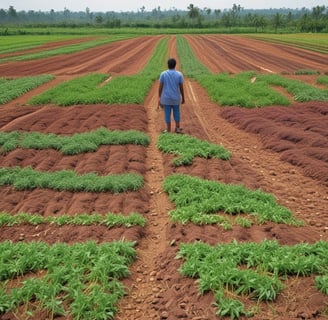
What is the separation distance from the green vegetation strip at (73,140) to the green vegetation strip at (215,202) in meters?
2.97

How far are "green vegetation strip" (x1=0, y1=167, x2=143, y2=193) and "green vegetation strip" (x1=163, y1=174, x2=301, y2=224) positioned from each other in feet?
2.57

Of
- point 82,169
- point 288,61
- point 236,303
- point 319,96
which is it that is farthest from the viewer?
Answer: point 288,61

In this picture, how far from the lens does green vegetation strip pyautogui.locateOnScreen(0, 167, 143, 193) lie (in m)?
7.43

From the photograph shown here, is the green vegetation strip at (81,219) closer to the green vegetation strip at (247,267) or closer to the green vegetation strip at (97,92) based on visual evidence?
the green vegetation strip at (247,267)

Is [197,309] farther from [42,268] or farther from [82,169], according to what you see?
[82,169]

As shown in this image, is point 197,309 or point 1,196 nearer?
point 197,309

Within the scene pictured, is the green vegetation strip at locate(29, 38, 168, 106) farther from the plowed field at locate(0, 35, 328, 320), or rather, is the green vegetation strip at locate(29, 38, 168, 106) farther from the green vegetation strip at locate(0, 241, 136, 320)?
the green vegetation strip at locate(0, 241, 136, 320)

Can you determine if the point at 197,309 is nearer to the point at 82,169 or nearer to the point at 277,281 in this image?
the point at 277,281

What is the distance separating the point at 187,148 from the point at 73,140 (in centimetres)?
309

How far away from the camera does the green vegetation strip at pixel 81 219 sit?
6199mm

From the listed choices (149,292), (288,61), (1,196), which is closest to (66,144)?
(1,196)

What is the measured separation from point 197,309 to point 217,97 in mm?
11876

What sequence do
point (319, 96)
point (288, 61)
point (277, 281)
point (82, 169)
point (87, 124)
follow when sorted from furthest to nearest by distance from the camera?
point (288, 61) → point (319, 96) → point (87, 124) → point (82, 169) → point (277, 281)

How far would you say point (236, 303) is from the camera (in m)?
4.25
